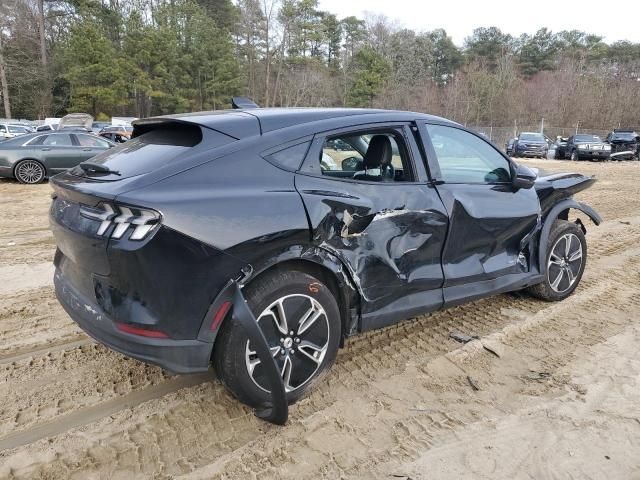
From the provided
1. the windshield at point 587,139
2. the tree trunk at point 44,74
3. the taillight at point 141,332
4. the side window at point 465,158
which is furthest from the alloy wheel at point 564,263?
the tree trunk at point 44,74

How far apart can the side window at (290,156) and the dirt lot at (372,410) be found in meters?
1.38

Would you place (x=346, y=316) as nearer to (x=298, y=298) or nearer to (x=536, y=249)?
(x=298, y=298)

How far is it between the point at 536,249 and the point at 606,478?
7.10 feet

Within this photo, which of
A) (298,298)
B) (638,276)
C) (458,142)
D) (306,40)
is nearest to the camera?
→ (298,298)

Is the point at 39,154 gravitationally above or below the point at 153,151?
below

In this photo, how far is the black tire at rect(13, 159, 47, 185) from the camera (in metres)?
11.7

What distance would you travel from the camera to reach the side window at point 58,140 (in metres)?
12.0

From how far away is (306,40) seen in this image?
46844 millimetres

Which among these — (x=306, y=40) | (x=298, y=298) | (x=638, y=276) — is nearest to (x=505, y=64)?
(x=306, y=40)

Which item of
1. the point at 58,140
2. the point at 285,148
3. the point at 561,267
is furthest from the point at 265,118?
the point at 58,140

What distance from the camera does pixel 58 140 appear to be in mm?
12141

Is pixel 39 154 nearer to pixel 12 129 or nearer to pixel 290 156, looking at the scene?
pixel 290 156

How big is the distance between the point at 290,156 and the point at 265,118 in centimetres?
31

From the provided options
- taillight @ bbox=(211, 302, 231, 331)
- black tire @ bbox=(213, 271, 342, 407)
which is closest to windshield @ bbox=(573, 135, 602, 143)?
black tire @ bbox=(213, 271, 342, 407)
